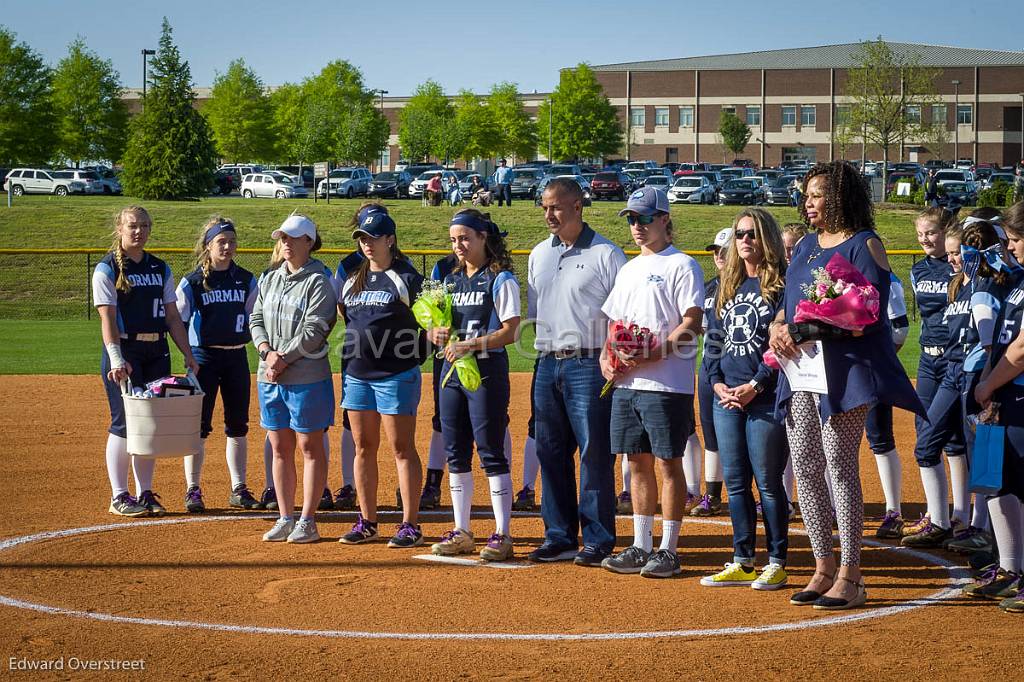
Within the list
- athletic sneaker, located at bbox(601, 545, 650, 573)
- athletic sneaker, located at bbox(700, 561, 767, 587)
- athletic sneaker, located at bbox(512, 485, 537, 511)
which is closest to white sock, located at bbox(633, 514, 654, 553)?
athletic sneaker, located at bbox(601, 545, 650, 573)

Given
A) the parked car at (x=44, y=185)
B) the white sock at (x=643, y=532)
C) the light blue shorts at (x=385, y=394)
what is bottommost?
the white sock at (x=643, y=532)

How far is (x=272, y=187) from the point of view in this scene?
50000 millimetres

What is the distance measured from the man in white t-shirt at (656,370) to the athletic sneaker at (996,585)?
1.65 m

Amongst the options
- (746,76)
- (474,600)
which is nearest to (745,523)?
(474,600)

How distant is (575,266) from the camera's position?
693 centimetres

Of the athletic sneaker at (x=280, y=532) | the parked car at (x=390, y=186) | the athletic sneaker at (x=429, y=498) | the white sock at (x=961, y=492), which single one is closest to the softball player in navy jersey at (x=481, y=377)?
the athletic sneaker at (x=280, y=532)

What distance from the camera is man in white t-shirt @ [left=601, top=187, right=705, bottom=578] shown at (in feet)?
21.3

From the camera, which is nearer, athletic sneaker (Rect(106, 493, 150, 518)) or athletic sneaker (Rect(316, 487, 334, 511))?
athletic sneaker (Rect(106, 493, 150, 518))

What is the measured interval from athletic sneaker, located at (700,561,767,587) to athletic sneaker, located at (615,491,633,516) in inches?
76.9

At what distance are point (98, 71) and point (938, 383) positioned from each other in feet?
210

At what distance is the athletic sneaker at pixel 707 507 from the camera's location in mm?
8398

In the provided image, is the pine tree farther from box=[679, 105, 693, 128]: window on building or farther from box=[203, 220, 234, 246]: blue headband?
box=[679, 105, 693, 128]: window on building

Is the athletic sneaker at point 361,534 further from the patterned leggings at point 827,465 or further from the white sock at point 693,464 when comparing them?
the patterned leggings at point 827,465

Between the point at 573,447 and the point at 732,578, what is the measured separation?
132 centimetres
